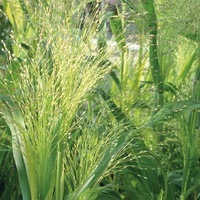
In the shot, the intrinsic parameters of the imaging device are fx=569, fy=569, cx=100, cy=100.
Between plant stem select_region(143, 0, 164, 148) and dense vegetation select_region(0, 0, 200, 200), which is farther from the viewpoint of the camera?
plant stem select_region(143, 0, 164, 148)

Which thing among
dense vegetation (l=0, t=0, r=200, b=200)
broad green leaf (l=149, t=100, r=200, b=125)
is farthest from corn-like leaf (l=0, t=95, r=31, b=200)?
broad green leaf (l=149, t=100, r=200, b=125)

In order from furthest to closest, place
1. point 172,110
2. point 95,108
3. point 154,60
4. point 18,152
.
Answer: point 154,60, point 95,108, point 172,110, point 18,152

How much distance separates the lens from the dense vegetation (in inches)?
48.6

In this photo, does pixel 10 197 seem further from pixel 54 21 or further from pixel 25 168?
pixel 54 21

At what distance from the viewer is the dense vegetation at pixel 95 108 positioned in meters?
1.24

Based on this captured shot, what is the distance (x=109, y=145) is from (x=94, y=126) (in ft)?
0.29

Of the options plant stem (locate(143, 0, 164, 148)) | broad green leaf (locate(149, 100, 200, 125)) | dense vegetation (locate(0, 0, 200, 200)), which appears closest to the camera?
dense vegetation (locate(0, 0, 200, 200))

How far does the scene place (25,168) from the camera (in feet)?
4.33

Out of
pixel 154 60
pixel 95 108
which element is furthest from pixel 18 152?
pixel 154 60

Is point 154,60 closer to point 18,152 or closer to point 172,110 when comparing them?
point 172,110

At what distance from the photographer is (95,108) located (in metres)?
1.59

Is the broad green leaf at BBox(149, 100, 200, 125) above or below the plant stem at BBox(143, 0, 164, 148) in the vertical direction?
below

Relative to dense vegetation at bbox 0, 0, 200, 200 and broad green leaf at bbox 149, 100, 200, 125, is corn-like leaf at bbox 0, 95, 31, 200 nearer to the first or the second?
dense vegetation at bbox 0, 0, 200, 200

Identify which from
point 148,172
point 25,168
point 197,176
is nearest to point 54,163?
point 25,168
